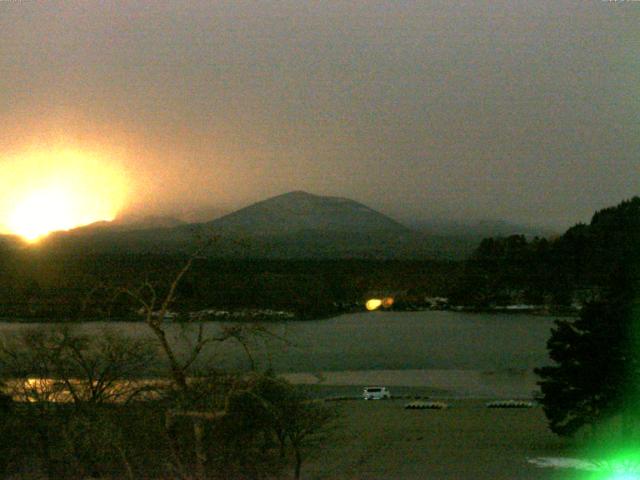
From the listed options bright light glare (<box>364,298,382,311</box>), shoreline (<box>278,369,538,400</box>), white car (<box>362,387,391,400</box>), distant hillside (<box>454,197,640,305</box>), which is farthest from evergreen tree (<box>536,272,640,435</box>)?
distant hillside (<box>454,197,640,305</box>)

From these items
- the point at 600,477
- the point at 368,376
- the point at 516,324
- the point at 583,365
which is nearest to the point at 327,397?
the point at 368,376

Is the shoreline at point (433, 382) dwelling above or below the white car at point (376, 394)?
below

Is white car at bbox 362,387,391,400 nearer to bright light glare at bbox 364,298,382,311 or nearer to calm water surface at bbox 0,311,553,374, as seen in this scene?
calm water surface at bbox 0,311,553,374

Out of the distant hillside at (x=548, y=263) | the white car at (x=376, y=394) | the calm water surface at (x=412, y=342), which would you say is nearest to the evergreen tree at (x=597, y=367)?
the white car at (x=376, y=394)

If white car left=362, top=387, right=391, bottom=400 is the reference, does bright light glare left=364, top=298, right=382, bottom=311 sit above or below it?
above

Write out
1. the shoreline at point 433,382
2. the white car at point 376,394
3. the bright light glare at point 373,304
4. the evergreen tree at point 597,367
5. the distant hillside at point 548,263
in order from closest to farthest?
1. the evergreen tree at point 597,367
2. the white car at point 376,394
3. the shoreline at point 433,382
4. the bright light glare at point 373,304
5. the distant hillside at point 548,263

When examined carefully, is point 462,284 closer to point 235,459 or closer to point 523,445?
point 523,445

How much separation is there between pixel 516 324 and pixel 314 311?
1159 centimetres

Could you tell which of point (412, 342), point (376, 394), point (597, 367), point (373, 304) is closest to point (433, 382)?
point (376, 394)

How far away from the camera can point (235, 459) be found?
5266mm

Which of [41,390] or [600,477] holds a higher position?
[41,390]

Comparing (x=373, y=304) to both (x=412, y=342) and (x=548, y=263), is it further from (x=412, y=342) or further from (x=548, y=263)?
(x=412, y=342)

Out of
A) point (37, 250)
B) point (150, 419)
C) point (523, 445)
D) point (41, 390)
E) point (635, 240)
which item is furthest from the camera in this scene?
point (635, 240)

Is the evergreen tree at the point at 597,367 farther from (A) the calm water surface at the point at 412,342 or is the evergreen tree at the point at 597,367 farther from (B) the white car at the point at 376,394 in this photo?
(A) the calm water surface at the point at 412,342
